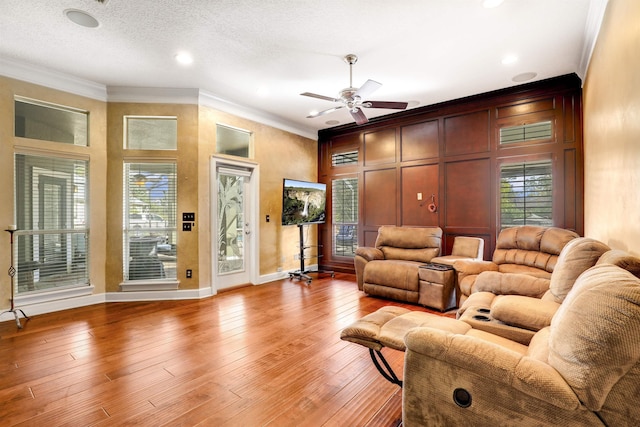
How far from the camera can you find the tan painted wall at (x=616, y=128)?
1834 mm

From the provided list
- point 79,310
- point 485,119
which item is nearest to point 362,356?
point 79,310

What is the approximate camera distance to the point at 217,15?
9.33ft

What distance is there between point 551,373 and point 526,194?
408cm

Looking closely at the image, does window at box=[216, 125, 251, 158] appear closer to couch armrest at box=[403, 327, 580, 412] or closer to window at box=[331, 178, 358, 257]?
window at box=[331, 178, 358, 257]

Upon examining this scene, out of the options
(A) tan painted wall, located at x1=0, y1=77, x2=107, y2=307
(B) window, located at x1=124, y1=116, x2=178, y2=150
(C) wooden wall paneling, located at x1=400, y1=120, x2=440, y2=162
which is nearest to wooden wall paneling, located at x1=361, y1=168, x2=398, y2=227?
(C) wooden wall paneling, located at x1=400, y1=120, x2=440, y2=162

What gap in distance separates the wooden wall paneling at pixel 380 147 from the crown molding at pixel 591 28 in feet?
9.20

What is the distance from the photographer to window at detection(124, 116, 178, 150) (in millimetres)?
4543

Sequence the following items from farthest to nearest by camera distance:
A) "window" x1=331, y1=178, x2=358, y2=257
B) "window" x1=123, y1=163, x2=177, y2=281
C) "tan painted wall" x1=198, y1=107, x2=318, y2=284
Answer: "window" x1=331, y1=178, x2=358, y2=257, "tan painted wall" x1=198, y1=107, x2=318, y2=284, "window" x1=123, y1=163, x2=177, y2=281

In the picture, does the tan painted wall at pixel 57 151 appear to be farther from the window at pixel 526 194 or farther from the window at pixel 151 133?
the window at pixel 526 194

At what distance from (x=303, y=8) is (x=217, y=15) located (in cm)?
81

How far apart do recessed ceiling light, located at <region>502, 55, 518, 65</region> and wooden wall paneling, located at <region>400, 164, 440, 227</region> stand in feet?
6.05

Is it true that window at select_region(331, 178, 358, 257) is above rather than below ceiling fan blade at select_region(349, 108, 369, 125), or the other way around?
below

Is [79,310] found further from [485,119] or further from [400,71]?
[485,119]

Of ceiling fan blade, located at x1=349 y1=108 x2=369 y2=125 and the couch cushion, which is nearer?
ceiling fan blade, located at x1=349 y1=108 x2=369 y2=125
